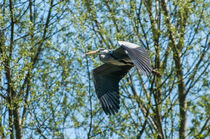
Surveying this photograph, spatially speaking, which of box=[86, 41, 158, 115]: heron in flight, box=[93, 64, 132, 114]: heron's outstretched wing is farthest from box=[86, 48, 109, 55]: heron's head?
box=[93, 64, 132, 114]: heron's outstretched wing

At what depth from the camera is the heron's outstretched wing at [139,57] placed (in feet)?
21.7

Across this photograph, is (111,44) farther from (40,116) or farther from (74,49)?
(40,116)

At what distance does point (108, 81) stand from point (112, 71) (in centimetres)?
26

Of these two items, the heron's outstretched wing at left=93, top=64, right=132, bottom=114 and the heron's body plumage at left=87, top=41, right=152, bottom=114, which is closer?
the heron's body plumage at left=87, top=41, right=152, bottom=114

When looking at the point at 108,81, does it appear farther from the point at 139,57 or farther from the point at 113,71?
the point at 139,57

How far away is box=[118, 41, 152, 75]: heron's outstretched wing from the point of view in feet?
21.7

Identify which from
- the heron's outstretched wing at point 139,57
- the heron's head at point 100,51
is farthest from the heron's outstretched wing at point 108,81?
the heron's outstretched wing at point 139,57

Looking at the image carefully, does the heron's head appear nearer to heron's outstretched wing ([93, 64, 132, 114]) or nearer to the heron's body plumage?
the heron's body plumage

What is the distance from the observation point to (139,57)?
6898 mm

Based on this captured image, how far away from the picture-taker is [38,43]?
8852 millimetres

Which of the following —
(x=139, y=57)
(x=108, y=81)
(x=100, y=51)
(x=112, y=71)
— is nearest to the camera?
(x=139, y=57)

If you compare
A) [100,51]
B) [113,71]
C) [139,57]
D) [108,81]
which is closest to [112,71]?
[113,71]

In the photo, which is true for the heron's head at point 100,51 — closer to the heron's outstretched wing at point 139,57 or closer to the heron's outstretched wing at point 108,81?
the heron's outstretched wing at point 108,81

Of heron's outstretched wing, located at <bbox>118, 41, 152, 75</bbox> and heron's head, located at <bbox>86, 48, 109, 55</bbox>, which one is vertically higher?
heron's head, located at <bbox>86, 48, 109, 55</bbox>
